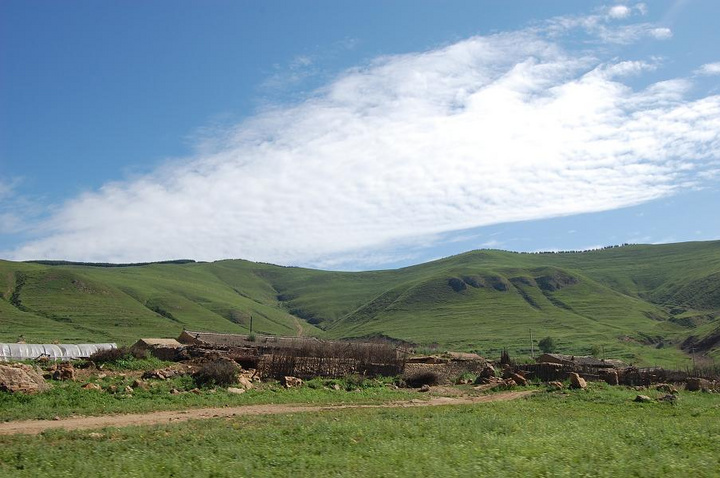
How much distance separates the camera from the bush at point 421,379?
116ft

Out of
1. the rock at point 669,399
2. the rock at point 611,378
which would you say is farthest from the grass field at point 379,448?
the rock at point 611,378

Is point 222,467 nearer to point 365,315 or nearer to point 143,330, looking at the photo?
point 143,330

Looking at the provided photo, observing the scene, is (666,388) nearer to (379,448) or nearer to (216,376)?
(216,376)

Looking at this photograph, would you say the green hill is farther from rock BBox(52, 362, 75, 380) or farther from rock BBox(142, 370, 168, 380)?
rock BBox(142, 370, 168, 380)

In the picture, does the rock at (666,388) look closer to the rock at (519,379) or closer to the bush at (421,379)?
the rock at (519,379)

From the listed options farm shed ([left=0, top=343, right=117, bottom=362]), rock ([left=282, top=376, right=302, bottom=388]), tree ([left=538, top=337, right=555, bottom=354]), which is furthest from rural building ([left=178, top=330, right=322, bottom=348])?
tree ([left=538, top=337, right=555, bottom=354])

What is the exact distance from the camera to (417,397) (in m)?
29.1

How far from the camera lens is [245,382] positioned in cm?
2775

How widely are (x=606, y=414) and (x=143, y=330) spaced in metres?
93.0

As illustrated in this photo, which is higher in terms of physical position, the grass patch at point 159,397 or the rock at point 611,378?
the grass patch at point 159,397

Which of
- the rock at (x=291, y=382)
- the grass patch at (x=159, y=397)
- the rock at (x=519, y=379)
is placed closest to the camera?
the grass patch at (x=159, y=397)

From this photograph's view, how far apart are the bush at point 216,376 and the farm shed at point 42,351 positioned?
1412 centimetres

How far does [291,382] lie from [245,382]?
102 inches

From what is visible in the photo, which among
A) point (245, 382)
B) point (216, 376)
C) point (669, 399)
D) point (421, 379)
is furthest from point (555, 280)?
point (216, 376)
